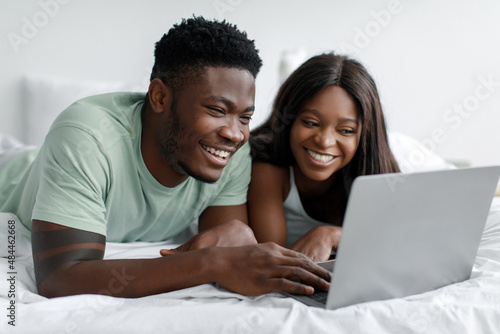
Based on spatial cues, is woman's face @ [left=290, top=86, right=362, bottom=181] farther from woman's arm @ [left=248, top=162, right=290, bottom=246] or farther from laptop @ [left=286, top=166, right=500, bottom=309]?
laptop @ [left=286, top=166, right=500, bottom=309]

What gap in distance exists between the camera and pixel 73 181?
0.98 m

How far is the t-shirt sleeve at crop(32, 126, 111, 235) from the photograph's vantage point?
96 cm

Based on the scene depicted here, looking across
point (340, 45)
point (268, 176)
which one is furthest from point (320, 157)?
point (340, 45)

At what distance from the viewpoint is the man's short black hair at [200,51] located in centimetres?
110

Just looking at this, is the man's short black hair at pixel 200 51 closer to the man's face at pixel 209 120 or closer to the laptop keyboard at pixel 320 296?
the man's face at pixel 209 120

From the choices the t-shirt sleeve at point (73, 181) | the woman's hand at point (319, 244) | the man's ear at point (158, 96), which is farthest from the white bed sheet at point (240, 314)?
the man's ear at point (158, 96)

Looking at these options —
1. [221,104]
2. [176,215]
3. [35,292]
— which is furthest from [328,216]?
[35,292]

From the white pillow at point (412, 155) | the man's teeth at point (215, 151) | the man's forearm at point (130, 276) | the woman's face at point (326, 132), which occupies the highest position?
the woman's face at point (326, 132)

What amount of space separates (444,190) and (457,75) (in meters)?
2.22

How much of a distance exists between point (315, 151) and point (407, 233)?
0.51m

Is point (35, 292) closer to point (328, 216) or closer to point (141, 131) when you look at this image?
point (141, 131)

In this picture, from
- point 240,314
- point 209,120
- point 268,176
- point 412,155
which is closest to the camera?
point 240,314

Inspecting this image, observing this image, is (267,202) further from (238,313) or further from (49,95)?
(49,95)

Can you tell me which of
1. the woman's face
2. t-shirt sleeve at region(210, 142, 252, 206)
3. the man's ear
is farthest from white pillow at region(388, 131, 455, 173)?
the man's ear
